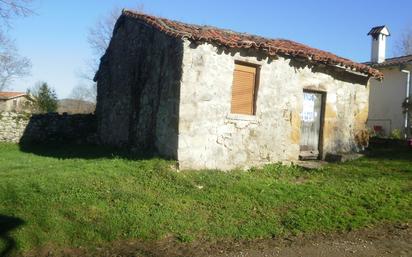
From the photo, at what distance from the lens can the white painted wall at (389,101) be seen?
2080 cm

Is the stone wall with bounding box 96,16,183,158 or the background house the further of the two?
the background house

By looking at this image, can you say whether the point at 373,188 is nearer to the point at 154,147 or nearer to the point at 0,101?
the point at 154,147

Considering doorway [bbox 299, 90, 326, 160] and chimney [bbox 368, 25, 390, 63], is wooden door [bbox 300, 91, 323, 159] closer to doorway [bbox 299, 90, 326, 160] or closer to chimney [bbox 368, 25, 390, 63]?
doorway [bbox 299, 90, 326, 160]

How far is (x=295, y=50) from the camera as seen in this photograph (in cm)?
1224

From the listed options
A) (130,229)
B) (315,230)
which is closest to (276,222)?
(315,230)

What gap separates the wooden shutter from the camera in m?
11.4

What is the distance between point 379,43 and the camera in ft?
75.3

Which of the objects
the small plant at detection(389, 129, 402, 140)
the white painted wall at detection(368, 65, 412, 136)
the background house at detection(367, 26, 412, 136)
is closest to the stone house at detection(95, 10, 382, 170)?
the small plant at detection(389, 129, 402, 140)

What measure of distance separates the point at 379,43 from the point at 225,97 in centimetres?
1483

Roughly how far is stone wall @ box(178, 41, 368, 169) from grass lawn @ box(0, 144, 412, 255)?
620mm

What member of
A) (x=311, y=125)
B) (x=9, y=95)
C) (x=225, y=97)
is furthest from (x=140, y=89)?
(x=9, y=95)

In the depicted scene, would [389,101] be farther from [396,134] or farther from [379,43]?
[379,43]

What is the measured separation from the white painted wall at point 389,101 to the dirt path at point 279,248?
1474cm

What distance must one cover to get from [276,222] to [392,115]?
50.4ft
